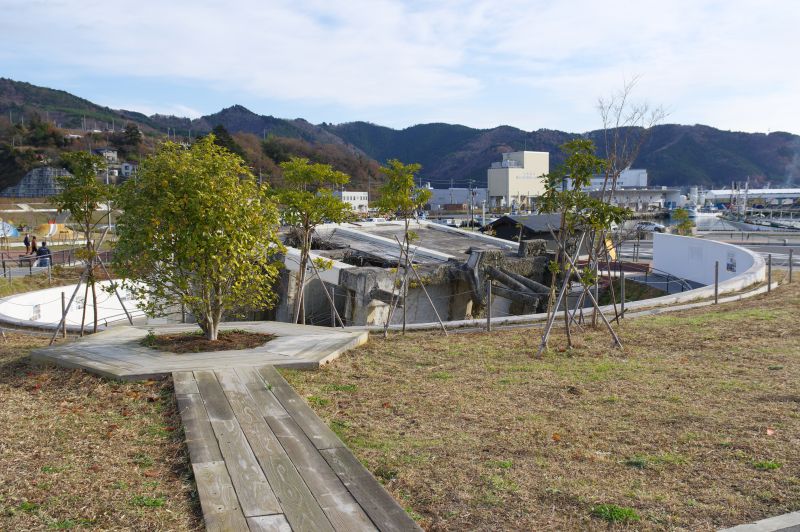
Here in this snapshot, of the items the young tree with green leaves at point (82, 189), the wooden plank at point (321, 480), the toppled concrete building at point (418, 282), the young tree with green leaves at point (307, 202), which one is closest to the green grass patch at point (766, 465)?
the wooden plank at point (321, 480)

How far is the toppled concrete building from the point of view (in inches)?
698

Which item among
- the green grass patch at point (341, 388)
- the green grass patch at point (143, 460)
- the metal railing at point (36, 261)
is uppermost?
the green grass patch at point (143, 460)

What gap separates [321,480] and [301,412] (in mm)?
1664

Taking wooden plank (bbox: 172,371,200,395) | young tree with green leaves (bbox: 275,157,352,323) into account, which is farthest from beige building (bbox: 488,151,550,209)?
wooden plank (bbox: 172,371,200,395)

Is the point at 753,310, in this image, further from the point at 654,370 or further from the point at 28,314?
the point at 28,314

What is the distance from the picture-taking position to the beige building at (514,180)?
382ft

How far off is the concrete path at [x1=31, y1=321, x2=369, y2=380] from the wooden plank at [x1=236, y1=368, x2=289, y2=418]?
1.23ft

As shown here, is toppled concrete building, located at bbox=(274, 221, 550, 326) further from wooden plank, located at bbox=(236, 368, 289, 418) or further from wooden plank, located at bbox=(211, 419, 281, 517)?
wooden plank, located at bbox=(211, 419, 281, 517)

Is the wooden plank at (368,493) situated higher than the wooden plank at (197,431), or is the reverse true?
the wooden plank at (197,431)

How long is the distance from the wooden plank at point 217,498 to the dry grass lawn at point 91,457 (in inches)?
3.1

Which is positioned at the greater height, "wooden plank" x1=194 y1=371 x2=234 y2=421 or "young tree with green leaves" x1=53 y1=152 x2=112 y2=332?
"young tree with green leaves" x1=53 y1=152 x2=112 y2=332

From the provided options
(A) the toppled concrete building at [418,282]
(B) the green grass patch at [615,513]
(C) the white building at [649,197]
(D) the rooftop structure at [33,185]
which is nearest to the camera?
(B) the green grass patch at [615,513]

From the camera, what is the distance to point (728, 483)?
515 centimetres

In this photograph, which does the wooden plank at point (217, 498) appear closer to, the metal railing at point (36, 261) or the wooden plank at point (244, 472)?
the wooden plank at point (244, 472)
